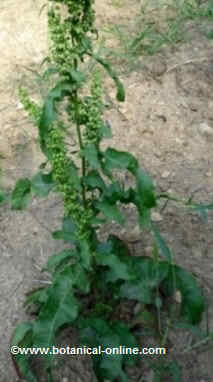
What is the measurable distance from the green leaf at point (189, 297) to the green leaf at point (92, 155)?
2.20ft

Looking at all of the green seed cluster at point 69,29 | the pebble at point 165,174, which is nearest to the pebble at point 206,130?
the pebble at point 165,174

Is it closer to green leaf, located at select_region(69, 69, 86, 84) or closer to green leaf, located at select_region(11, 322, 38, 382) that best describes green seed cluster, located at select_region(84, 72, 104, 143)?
green leaf, located at select_region(69, 69, 86, 84)

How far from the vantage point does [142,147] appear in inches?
128

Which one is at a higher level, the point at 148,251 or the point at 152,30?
the point at 152,30

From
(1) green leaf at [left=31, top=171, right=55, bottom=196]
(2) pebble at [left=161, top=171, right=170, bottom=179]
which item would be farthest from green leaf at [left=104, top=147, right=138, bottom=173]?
(2) pebble at [left=161, top=171, right=170, bottom=179]

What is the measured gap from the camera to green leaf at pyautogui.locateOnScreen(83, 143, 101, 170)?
6.02ft

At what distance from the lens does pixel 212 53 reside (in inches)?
151

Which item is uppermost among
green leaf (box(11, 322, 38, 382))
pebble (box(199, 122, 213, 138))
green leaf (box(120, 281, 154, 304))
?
pebble (box(199, 122, 213, 138))

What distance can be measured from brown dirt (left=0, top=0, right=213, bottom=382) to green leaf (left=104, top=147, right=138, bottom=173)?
85 cm

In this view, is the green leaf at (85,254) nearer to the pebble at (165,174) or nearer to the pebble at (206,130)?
the pebble at (165,174)

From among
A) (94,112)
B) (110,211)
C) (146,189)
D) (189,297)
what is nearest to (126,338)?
(189,297)

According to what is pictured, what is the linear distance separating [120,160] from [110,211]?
0.24 m

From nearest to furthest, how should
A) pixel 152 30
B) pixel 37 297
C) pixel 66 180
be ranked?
1. pixel 66 180
2. pixel 37 297
3. pixel 152 30

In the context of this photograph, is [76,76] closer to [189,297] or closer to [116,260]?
[116,260]
